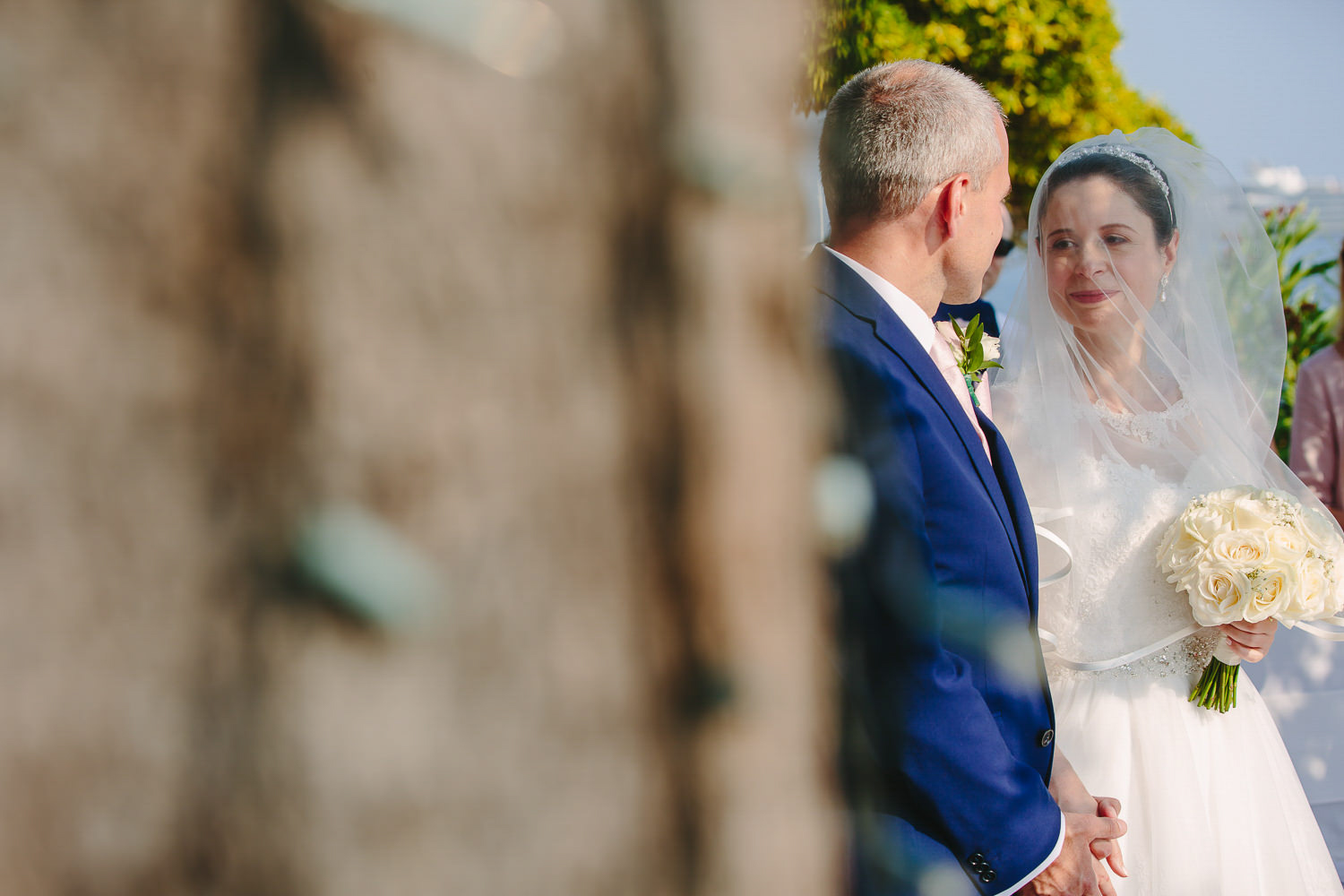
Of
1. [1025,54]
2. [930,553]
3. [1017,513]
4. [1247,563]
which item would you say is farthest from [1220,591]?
[1025,54]

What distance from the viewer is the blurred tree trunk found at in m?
0.28

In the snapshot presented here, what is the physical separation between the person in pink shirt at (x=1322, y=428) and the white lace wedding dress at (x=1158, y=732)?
2.59 meters

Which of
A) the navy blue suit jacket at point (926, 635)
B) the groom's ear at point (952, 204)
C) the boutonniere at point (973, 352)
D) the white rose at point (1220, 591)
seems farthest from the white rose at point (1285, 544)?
the groom's ear at point (952, 204)

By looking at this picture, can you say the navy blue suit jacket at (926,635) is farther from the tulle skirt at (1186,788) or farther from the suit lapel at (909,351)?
the tulle skirt at (1186,788)

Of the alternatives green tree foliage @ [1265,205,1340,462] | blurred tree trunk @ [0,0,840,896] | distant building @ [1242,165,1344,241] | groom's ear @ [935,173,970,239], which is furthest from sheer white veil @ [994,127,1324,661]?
distant building @ [1242,165,1344,241]

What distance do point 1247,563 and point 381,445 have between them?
318cm

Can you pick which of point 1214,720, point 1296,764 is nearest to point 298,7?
point 1214,720

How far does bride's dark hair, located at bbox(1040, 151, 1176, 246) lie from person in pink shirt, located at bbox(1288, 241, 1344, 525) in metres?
2.57

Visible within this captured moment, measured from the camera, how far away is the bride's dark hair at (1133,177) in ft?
10.9

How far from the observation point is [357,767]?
296 mm

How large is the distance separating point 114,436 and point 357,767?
0.14 metres

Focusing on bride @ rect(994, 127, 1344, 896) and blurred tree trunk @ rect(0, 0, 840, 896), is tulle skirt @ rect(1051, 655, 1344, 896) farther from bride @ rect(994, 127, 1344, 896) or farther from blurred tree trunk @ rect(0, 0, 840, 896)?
blurred tree trunk @ rect(0, 0, 840, 896)

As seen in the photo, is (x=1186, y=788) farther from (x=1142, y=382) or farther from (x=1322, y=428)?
(x=1322, y=428)

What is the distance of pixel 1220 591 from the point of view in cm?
283
